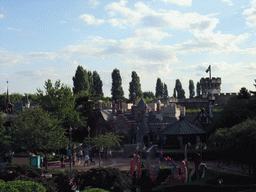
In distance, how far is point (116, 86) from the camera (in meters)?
103

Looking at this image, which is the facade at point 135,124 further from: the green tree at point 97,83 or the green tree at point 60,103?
the green tree at point 97,83

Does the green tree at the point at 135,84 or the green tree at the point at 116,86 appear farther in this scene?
the green tree at the point at 135,84

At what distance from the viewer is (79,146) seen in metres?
50.4

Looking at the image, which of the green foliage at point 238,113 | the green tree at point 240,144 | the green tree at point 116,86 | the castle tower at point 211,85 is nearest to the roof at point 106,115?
the green foliage at point 238,113

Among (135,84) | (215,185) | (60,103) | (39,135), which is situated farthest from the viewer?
(135,84)

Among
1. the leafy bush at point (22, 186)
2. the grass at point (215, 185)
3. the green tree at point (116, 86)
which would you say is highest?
the green tree at point (116, 86)

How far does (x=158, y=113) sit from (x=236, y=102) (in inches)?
599

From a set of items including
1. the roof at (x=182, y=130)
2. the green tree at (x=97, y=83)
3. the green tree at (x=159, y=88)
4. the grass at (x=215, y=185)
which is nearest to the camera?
the grass at (x=215, y=185)

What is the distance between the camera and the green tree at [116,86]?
10281cm

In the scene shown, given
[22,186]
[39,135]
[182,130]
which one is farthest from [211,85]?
[22,186]

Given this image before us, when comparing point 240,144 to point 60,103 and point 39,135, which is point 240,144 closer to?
point 39,135

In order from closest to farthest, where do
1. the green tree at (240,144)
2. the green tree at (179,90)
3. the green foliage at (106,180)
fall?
the green foliage at (106,180), the green tree at (240,144), the green tree at (179,90)

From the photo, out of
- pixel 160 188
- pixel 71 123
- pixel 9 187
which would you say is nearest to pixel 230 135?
pixel 160 188

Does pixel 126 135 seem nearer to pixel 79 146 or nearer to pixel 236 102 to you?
pixel 79 146
